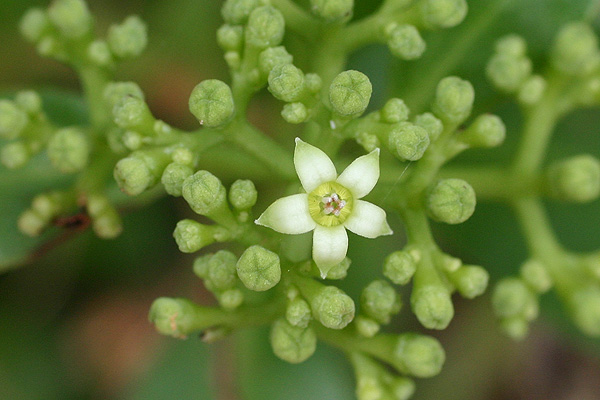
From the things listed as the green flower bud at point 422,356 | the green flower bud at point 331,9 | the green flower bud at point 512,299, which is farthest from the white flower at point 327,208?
the green flower bud at point 512,299

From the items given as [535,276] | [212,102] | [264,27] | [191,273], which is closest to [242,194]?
[212,102]

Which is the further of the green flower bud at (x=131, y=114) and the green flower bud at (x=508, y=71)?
the green flower bud at (x=508, y=71)

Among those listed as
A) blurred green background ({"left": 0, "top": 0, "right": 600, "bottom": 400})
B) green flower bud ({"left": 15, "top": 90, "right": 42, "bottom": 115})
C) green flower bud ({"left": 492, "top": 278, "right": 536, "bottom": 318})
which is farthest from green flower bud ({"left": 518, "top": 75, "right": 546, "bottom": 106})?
green flower bud ({"left": 15, "top": 90, "right": 42, "bottom": 115})

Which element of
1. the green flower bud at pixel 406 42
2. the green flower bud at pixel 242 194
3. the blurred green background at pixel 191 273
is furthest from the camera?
the blurred green background at pixel 191 273

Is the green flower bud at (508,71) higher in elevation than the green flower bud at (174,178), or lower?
higher

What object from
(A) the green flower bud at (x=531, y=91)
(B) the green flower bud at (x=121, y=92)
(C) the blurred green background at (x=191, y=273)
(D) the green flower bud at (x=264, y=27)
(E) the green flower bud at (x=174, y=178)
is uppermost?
(D) the green flower bud at (x=264, y=27)

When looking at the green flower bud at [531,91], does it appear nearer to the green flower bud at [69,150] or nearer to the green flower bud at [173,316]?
the green flower bud at [173,316]

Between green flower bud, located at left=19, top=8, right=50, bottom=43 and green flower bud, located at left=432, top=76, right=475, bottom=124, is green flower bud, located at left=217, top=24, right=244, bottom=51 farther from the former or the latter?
green flower bud, located at left=19, top=8, right=50, bottom=43

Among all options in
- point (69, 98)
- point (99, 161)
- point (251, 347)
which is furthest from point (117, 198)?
point (251, 347)
